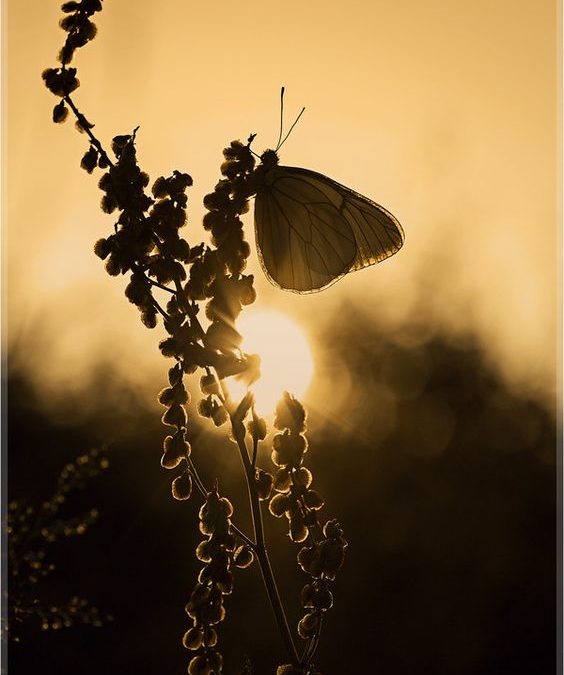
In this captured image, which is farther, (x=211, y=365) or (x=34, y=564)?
(x=34, y=564)

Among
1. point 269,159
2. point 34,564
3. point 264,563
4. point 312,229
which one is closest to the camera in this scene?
point 264,563

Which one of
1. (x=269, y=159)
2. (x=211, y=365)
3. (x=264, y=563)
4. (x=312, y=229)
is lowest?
(x=264, y=563)

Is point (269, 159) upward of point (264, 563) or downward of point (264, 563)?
upward

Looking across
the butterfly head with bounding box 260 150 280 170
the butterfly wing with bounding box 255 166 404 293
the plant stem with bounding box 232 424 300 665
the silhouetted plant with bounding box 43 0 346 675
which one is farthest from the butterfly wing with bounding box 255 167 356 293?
the plant stem with bounding box 232 424 300 665

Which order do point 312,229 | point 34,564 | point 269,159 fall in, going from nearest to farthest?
point 34,564, point 269,159, point 312,229

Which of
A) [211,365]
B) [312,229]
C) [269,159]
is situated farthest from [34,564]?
[312,229]

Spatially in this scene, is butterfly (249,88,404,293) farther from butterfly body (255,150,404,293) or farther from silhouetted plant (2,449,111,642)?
silhouetted plant (2,449,111,642)

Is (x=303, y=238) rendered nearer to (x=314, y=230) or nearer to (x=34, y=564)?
(x=314, y=230)
